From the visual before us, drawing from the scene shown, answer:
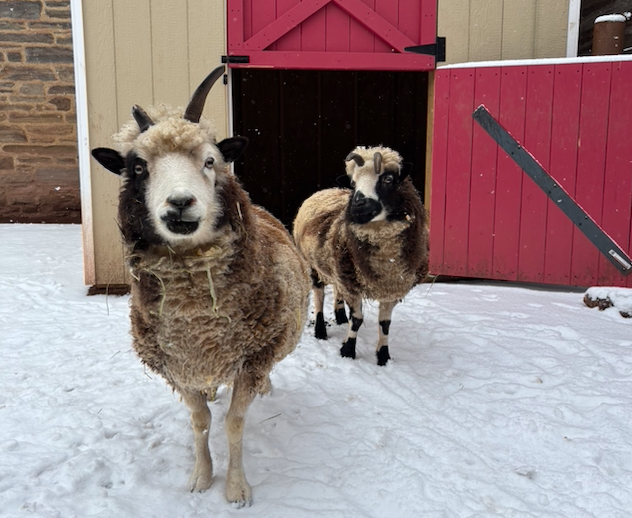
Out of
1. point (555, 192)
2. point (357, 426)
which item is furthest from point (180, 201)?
point (555, 192)

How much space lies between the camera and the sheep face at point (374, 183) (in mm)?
3898

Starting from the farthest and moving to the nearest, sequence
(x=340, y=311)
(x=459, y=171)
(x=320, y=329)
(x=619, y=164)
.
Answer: (x=459, y=171) → (x=619, y=164) → (x=340, y=311) → (x=320, y=329)

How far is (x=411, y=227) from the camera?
4.08 m

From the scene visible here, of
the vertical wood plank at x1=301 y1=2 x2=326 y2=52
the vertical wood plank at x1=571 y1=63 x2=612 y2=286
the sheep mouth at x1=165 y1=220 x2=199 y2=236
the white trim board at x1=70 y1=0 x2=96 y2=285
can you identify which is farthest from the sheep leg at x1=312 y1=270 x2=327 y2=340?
the vertical wood plank at x1=571 y1=63 x2=612 y2=286

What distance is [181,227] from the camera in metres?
2.09

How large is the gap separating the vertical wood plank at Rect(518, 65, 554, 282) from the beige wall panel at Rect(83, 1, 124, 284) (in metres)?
4.37

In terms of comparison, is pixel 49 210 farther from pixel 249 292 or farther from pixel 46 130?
pixel 249 292

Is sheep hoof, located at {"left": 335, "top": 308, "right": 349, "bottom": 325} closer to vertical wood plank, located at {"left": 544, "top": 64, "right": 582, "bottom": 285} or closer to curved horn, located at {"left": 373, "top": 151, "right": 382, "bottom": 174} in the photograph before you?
curved horn, located at {"left": 373, "top": 151, "right": 382, "bottom": 174}

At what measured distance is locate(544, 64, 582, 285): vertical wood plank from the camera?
18.1 feet

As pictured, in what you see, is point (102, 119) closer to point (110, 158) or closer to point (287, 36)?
point (287, 36)

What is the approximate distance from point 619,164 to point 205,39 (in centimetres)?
447

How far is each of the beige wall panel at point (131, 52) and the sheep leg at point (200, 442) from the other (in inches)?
153

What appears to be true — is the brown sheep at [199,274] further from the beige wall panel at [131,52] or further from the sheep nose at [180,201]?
the beige wall panel at [131,52]

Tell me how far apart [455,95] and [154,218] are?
4583mm
